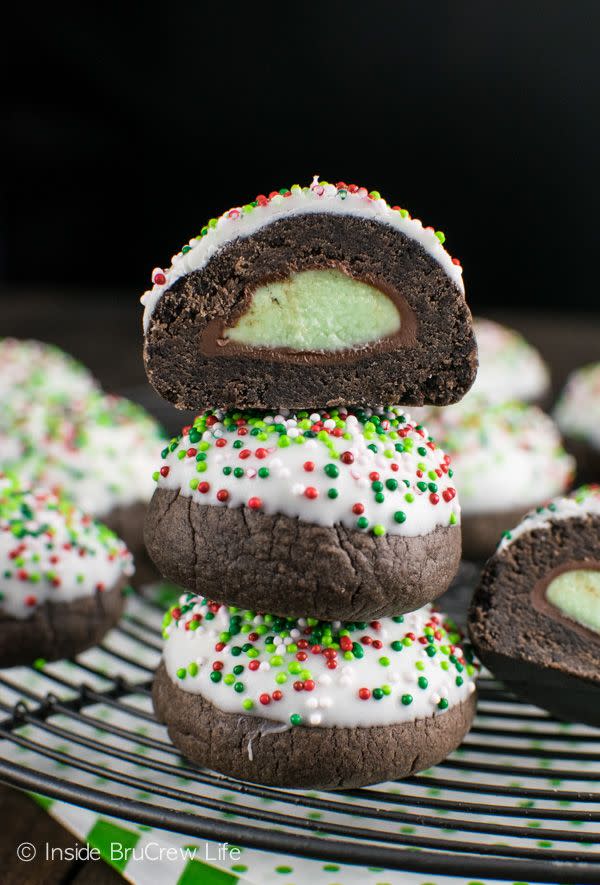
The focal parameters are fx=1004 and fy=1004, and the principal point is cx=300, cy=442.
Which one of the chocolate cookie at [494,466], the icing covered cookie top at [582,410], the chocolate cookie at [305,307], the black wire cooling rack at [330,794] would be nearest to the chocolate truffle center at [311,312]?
the chocolate cookie at [305,307]

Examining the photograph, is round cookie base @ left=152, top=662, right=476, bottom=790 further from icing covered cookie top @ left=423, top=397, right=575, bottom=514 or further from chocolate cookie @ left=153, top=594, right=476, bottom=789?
icing covered cookie top @ left=423, top=397, right=575, bottom=514

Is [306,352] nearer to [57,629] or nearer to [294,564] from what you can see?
[294,564]

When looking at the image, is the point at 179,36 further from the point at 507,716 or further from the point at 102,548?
the point at 507,716

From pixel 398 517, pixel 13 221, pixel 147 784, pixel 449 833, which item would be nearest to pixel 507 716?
pixel 449 833

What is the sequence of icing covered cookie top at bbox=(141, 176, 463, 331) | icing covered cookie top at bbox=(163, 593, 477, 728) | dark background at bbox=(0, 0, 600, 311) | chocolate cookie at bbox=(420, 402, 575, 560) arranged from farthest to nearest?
dark background at bbox=(0, 0, 600, 311) → chocolate cookie at bbox=(420, 402, 575, 560) → icing covered cookie top at bbox=(163, 593, 477, 728) → icing covered cookie top at bbox=(141, 176, 463, 331)

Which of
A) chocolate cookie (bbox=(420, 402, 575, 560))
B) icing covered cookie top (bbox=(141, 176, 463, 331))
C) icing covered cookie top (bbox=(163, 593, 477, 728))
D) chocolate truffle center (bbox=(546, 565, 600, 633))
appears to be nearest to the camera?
icing covered cookie top (bbox=(141, 176, 463, 331))

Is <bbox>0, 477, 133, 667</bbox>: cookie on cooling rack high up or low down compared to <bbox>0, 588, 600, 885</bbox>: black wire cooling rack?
up

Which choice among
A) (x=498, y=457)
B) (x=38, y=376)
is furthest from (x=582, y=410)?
(x=38, y=376)

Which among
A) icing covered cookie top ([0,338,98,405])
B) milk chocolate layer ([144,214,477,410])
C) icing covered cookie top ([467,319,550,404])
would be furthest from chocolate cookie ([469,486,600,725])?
icing covered cookie top ([467,319,550,404])
